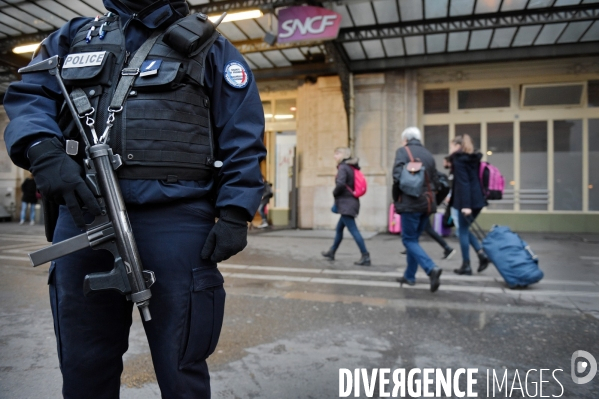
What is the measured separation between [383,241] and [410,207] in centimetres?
489

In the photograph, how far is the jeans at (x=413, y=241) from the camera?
486cm

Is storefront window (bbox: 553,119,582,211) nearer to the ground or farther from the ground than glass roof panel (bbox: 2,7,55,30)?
nearer to the ground

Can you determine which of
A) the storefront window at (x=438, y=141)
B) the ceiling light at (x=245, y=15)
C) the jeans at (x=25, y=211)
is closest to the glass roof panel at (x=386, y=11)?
the ceiling light at (x=245, y=15)

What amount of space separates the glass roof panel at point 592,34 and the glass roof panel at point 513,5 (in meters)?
1.92

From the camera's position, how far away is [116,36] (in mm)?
1662

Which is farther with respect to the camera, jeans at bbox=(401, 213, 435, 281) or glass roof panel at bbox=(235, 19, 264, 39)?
glass roof panel at bbox=(235, 19, 264, 39)

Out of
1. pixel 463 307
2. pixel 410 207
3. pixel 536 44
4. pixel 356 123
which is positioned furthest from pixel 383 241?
pixel 536 44

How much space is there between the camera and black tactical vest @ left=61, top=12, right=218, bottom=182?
5.05ft

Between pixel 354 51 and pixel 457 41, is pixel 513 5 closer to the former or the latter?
pixel 457 41

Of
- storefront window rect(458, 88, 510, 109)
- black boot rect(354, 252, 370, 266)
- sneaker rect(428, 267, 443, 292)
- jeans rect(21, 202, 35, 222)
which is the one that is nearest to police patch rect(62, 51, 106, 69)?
sneaker rect(428, 267, 443, 292)

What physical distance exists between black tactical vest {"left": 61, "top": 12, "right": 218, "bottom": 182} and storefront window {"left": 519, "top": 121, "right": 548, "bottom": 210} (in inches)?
481

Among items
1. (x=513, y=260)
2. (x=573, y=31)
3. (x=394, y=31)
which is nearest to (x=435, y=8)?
(x=394, y=31)

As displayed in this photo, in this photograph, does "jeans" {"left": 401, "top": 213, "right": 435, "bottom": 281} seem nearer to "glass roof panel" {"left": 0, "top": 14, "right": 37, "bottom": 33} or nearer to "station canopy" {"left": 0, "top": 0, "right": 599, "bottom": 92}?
"station canopy" {"left": 0, "top": 0, "right": 599, "bottom": 92}

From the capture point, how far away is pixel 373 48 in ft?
37.8
